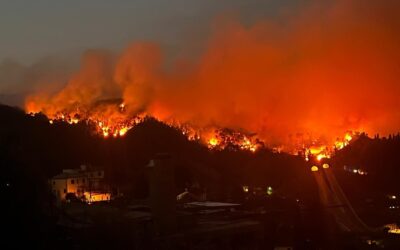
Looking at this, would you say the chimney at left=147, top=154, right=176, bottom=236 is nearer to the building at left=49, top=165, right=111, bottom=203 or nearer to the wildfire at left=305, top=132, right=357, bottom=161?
the building at left=49, top=165, right=111, bottom=203

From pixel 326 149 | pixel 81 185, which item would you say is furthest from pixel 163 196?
pixel 326 149

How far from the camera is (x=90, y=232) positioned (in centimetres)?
731

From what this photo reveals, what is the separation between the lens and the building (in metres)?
15.2

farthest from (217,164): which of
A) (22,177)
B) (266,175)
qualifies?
(22,177)

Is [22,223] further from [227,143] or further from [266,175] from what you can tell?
[227,143]

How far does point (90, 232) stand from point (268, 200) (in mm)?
7503

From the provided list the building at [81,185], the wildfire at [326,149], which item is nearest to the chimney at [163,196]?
the building at [81,185]

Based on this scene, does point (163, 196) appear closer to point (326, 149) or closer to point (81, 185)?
point (81, 185)

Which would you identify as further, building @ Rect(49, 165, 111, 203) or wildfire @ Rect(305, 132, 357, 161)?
wildfire @ Rect(305, 132, 357, 161)

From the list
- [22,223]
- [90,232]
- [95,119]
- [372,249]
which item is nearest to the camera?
[22,223]

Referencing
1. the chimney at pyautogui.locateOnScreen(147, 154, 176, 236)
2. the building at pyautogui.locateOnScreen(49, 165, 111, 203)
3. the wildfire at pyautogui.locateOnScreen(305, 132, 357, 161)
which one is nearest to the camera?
the chimney at pyautogui.locateOnScreen(147, 154, 176, 236)

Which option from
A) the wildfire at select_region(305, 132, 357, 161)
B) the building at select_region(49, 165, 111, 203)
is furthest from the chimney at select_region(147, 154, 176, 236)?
the wildfire at select_region(305, 132, 357, 161)

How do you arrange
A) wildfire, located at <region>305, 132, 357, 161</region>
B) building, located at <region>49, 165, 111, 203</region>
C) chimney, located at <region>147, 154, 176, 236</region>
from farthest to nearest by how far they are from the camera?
wildfire, located at <region>305, 132, 357, 161</region>
building, located at <region>49, 165, 111, 203</region>
chimney, located at <region>147, 154, 176, 236</region>

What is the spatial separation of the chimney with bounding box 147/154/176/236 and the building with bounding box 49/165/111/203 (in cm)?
568
